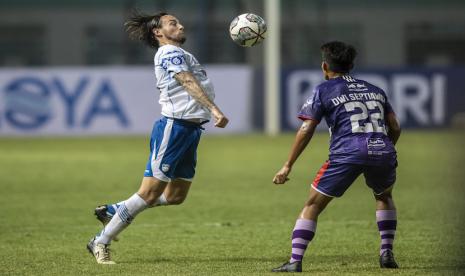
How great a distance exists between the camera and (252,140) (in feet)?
86.6

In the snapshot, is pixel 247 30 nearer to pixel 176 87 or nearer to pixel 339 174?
pixel 176 87

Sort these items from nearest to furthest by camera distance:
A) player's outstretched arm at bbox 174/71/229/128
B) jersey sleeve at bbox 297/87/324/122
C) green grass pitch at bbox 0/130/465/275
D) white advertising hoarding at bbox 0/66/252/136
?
jersey sleeve at bbox 297/87/324/122
player's outstretched arm at bbox 174/71/229/128
green grass pitch at bbox 0/130/465/275
white advertising hoarding at bbox 0/66/252/136

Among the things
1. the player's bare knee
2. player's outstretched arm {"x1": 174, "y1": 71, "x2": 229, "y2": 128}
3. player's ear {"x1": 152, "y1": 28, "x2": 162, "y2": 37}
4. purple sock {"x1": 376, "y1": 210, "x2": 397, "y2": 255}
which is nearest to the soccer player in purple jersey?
purple sock {"x1": 376, "y1": 210, "x2": 397, "y2": 255}

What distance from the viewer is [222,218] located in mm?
12938

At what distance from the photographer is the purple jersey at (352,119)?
28.6 ft

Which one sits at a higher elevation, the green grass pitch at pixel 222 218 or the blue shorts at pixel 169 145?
the blue shorts at pixel 169 145

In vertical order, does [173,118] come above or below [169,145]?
above

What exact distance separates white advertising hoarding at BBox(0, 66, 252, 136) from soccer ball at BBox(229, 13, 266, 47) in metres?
17.8

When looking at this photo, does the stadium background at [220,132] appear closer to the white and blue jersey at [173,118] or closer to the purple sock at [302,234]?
the purple sock at [302,234]

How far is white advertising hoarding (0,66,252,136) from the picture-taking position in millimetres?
27375

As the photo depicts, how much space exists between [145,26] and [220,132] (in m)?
19.1

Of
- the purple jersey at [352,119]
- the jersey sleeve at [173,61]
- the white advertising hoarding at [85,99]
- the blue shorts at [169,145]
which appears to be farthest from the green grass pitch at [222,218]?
the white advertising hoarding at [85,99]

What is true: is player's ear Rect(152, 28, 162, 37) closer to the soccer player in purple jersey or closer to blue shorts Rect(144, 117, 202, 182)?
blue shorts Rect(144, 117, 202, 182)

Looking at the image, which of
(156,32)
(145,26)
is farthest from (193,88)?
(145,26)
